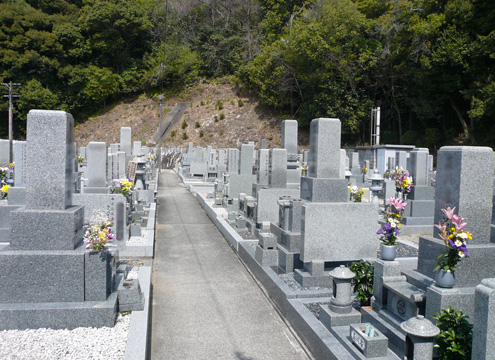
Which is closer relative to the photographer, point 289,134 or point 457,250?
point 457,250

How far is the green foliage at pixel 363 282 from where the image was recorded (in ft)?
17.1

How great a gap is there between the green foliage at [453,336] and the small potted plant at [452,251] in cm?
29

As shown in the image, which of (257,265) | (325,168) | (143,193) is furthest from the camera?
(143,193)

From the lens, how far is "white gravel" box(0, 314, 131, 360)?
401 centimetres

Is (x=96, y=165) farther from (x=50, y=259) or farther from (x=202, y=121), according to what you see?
(x=202, y=121)

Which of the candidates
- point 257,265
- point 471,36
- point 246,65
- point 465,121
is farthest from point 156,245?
point 246,65

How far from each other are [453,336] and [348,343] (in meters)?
1.14

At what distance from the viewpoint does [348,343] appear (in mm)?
4285

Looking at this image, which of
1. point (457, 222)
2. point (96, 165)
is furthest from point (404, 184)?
point (457, 222)

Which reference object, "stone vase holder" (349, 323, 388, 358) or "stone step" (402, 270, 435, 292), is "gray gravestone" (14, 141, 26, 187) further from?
"stone step" (402, 270, 435, 292)

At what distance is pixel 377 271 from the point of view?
493cm

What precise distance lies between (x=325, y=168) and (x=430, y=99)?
91.9 ft

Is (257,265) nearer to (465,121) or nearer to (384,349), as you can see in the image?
(384,349)

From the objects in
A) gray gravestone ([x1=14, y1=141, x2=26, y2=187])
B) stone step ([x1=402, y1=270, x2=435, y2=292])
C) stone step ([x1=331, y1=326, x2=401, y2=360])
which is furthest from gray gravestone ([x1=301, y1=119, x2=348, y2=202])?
gray gravestone ([x1=14, y1=141, x2=26, y2=187])
